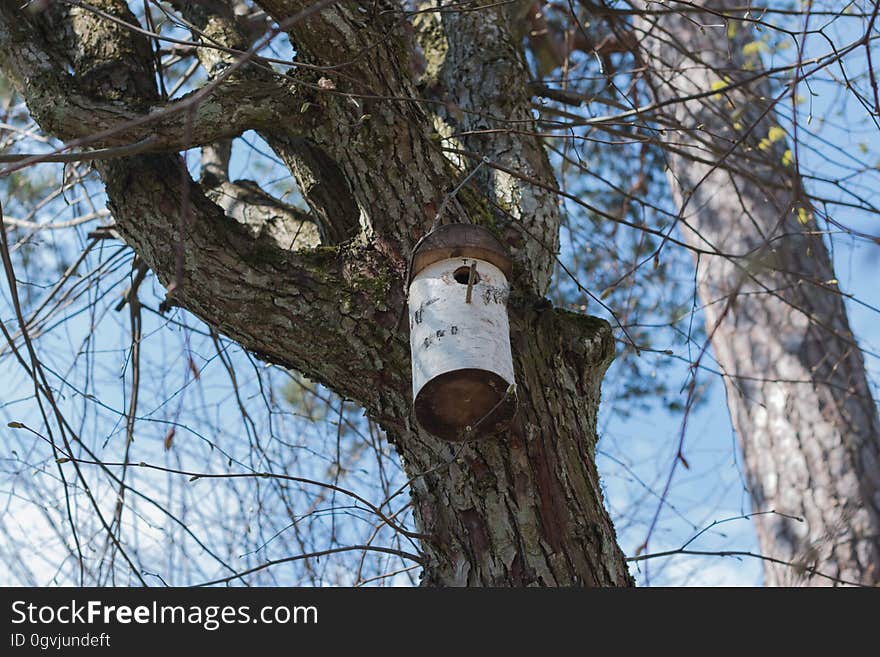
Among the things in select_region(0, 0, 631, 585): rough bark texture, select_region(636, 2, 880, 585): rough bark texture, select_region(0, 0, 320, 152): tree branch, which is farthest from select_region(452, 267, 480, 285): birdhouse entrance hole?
select_region(636, 2, 880, 585): rough bark texture

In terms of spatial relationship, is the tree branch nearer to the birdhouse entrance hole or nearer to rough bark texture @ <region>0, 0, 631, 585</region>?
rough bark texture @ <region>0, 0, 631, 585</region>

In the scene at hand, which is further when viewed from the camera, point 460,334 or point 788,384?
point 788,384

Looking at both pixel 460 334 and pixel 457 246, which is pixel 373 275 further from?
pixel 460 334

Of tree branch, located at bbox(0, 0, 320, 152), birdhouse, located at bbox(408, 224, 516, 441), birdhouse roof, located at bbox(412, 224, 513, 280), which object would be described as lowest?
birdhouse, located at bbox(408, 224, 516, 441)

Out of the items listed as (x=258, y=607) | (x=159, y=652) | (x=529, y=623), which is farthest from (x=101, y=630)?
(x=529, y=623)

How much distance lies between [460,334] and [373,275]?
1.46 ft

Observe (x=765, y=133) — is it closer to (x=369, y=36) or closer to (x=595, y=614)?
(x=369, y=36)

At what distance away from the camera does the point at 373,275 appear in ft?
7.44

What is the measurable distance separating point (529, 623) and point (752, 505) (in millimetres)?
3105

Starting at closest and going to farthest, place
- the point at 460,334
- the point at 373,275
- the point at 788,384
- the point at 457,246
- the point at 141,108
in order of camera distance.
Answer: the point at 460,334
the point at 457,246
the point at 373,275
the point at 141,108
the point at 788,384

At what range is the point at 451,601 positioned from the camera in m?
1.73

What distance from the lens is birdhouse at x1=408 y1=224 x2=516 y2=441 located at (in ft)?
6.15

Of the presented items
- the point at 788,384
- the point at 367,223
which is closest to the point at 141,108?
the point at 367,223

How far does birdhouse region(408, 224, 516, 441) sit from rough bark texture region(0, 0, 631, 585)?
0.11 metres
